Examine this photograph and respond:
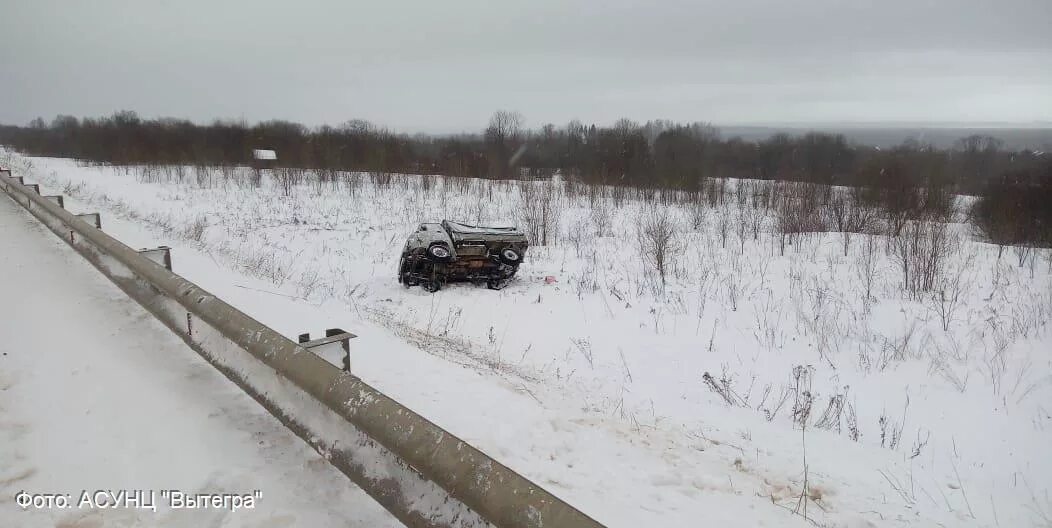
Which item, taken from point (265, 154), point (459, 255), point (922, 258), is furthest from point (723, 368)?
point (265, 154)

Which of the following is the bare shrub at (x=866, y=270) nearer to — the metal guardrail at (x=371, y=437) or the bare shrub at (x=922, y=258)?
the bare shrub at (x=922, y=258)

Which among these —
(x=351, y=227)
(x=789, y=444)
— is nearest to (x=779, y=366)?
(x=789, y=444)

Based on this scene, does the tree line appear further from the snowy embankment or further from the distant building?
the snowy embankment

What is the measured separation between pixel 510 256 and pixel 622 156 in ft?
89.7

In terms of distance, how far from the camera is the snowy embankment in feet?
7.04

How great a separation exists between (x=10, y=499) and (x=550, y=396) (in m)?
3.26

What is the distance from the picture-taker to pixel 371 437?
2.04 metres

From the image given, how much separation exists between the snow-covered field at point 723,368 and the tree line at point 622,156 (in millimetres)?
Result: 4064

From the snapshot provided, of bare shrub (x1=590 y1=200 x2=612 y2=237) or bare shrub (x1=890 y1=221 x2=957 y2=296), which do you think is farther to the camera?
bare shrub (x1=590 y1=200 x2=612 y2=237)

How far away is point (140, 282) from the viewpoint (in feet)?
14.2

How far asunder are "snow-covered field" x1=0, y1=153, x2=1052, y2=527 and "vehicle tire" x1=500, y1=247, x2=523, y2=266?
0.52 metres

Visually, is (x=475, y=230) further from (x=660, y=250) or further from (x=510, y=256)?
(x=660, y=250)

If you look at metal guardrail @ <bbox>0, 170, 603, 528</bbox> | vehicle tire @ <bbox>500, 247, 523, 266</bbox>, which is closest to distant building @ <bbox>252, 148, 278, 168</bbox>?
vehicle tire @ <bbox>500, 247, 523, 266</bbox>

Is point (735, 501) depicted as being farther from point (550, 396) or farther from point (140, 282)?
point (140, 282)
